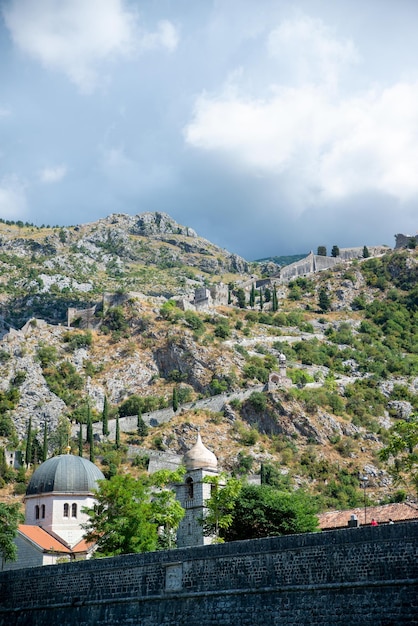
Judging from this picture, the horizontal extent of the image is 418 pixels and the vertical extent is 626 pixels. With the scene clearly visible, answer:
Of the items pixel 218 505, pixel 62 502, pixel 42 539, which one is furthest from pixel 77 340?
pixel 218 505

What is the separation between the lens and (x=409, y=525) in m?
21.5

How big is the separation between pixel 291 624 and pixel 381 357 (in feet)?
275

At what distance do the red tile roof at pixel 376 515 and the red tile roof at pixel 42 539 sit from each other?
46.2 feet

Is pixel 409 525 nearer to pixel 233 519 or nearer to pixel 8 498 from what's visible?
pixel 233 519

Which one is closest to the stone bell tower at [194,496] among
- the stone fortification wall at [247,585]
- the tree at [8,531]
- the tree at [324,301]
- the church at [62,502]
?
the church at [62,502]

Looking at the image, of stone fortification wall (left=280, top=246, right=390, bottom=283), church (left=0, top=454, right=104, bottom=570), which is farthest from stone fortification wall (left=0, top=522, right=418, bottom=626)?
stone fortification wall (left=280, top=246, right=390, bottom=283)

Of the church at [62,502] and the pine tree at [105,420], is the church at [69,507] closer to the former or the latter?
the church at [62,502]

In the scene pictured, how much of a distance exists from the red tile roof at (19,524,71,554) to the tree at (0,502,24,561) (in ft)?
10.7

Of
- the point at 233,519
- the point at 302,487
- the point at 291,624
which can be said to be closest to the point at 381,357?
the point at 302,487

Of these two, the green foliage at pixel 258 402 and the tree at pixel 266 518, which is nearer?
the tree at pixel 266 518

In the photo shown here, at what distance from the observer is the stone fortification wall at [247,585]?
843 inches

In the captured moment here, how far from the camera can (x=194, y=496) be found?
42.8 m

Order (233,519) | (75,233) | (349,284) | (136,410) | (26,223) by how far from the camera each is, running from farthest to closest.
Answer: (26,223), (75,233), (349,284), (136,410), (233,519)

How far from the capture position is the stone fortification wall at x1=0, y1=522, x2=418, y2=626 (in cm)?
2141
